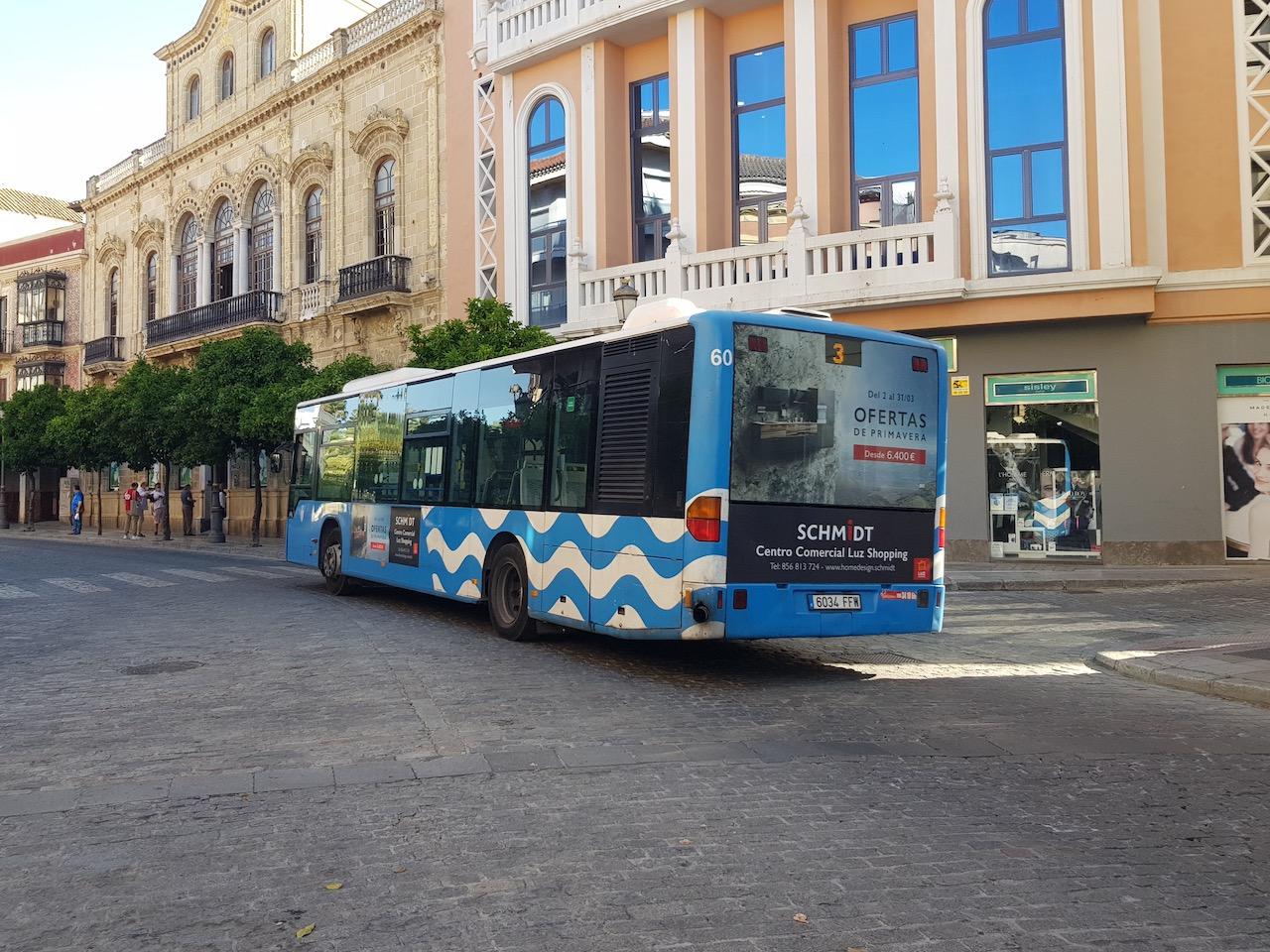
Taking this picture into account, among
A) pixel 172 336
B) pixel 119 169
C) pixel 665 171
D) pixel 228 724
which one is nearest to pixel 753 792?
pixel 228 724

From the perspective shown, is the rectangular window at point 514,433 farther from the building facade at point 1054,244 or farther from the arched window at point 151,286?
the arched window at point 151,286

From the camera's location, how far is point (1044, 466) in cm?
1956

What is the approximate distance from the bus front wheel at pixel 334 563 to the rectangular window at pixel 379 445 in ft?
3.32

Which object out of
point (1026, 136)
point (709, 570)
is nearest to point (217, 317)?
point (1026, 136)

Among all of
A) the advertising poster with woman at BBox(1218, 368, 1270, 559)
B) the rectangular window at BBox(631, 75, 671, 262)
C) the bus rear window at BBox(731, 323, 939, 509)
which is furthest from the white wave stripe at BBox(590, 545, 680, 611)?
the rectangular window at BBox(631, 75, 671, 262)

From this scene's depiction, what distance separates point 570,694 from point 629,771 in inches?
92.1

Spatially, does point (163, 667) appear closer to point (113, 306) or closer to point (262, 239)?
point (262, 239)

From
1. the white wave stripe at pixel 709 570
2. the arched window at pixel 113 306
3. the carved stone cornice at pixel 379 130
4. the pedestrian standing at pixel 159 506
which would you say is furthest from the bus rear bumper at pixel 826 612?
the arched window at pixel 113 306

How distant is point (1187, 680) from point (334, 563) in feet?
36.9

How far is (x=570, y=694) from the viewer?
8102mm

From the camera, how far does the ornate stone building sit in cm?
3089

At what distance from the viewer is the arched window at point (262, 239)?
122 ft

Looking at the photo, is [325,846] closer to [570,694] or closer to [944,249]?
[570,694]

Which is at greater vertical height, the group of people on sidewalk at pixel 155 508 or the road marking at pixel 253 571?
the group of people on sidewalk at pixel 155 508
